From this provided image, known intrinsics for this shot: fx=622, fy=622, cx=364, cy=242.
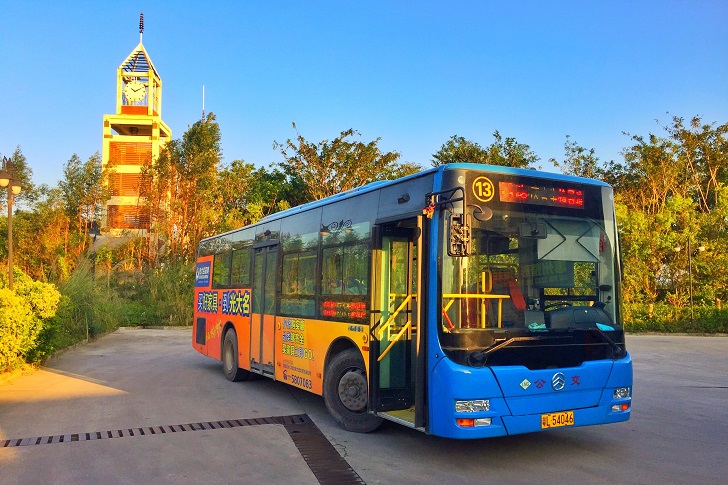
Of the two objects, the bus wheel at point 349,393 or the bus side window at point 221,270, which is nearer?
the bus wheel at point 349,393

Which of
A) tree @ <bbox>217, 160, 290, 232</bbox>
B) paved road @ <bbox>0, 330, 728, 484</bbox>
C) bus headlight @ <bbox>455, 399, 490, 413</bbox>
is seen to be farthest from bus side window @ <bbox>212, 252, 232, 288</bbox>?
tree @ <bbox>217, 160, 290, 232</bbox>

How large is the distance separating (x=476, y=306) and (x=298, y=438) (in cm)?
295

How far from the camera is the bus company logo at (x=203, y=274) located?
14446 mm

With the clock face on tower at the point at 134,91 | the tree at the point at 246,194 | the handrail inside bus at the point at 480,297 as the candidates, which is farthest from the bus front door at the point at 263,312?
the clock face on tower at the point at 134,91

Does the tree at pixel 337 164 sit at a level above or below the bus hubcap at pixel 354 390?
above

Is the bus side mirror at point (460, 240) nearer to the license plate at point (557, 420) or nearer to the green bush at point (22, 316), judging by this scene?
the license plate at point (557, 420)

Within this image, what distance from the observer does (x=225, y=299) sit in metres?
13.0

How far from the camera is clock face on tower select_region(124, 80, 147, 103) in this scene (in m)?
59.3

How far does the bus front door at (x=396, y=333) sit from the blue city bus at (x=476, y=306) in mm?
14

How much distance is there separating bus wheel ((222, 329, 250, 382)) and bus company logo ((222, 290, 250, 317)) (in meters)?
0.46

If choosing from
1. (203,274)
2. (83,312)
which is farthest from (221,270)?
(83,312)

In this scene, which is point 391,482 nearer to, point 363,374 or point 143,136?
point 363,374

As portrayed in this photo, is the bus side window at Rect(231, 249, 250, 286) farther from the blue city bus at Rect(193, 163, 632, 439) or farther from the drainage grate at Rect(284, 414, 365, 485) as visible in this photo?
the drainage grate at Rect(284, 414, 365, 485)

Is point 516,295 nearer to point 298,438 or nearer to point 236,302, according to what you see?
point 298,438
